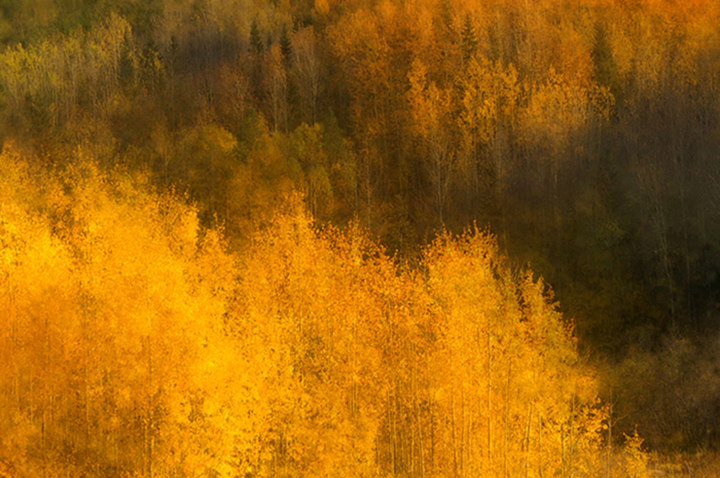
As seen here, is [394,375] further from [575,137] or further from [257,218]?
[575,137]

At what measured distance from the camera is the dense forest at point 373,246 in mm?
28438

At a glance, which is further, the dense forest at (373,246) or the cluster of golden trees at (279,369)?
the dense forest at (373,246)

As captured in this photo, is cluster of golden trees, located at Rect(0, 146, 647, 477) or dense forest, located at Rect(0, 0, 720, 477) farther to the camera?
dense forest, located at Rect(0, 0, 720, 477)

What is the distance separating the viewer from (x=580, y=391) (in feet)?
113

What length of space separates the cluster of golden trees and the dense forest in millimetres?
139

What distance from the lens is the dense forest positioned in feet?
93.3

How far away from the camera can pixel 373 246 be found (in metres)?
53.3

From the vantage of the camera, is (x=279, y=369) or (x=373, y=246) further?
(x=373, y=246)

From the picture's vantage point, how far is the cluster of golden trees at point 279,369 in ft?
86.6

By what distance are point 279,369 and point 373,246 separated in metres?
23.5

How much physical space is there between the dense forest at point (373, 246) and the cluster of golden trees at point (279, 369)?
139 millimetres

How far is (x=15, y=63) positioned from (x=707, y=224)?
234 ft

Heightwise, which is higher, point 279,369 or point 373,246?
point 279,369

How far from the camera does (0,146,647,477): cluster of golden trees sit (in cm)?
2639
